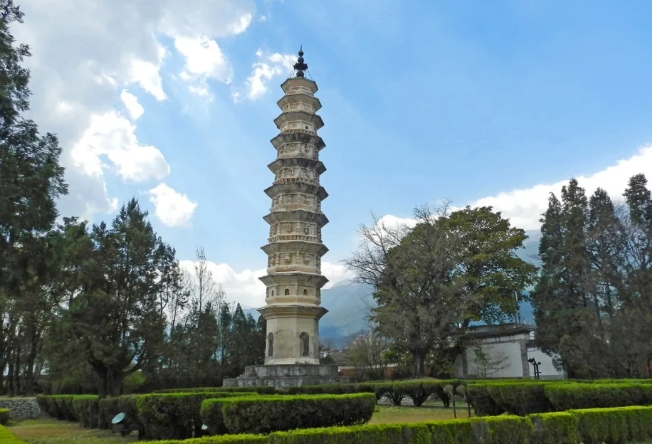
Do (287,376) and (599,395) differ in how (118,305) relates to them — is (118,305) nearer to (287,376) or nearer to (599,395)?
(287,376)

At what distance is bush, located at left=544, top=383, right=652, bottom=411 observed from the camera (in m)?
11.2

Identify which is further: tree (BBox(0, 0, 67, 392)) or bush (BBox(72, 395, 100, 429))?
bush (BBox(72, 395, 100, 429))

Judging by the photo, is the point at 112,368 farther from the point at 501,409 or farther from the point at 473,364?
the point at 473,364

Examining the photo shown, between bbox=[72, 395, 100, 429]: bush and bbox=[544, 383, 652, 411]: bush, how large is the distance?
14245 mm

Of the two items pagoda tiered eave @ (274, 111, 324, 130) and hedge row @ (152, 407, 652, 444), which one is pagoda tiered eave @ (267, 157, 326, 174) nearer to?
pagoda tiered eave @ (274, 111, 324, 130)

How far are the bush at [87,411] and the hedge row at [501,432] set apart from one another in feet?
41.7

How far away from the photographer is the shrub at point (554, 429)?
868 cm

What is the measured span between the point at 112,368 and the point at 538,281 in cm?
2497

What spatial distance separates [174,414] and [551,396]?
28.4 feet

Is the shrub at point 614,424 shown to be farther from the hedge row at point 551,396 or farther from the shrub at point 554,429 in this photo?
the hedge row at point 551,396

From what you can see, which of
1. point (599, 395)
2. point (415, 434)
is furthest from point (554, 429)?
point (599, 395)

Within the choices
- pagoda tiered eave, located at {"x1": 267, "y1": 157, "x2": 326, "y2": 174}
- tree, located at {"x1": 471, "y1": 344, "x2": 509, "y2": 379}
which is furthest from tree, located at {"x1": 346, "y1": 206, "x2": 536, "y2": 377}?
pagoda tiered eave, located at {"x1": 267, "y1": 157, "x2": 326, "y2": 174}

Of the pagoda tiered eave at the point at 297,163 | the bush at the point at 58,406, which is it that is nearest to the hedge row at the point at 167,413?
the bush at the point at 58,406

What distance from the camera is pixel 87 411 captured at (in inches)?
709
